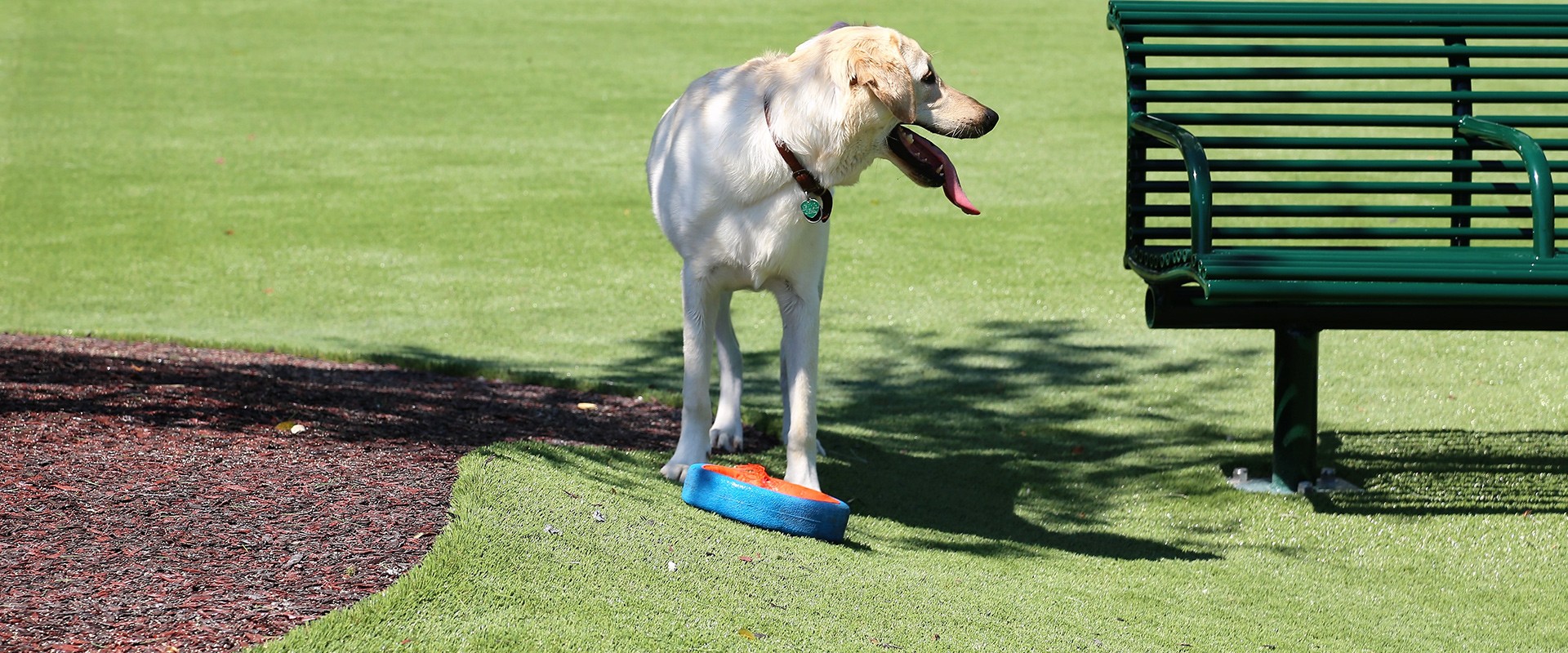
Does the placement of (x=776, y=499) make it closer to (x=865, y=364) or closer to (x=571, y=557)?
(x=571, y=557)

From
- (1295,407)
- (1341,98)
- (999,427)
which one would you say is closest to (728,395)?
(999,427)

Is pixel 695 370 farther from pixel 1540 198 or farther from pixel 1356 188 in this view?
pixel 1540 198

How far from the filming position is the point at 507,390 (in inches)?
291

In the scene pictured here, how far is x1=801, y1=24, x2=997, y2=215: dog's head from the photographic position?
16.2 feet

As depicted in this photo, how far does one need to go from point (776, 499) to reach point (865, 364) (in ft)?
12.4

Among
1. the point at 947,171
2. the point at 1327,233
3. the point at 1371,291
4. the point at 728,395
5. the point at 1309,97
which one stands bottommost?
the point at 728,395

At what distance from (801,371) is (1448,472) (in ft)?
9.30

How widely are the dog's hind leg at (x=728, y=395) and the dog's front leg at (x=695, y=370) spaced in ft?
1.98

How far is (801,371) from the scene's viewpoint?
5496 millimetres

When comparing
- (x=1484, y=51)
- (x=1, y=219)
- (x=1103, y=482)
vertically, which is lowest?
(x=1103, y=482)

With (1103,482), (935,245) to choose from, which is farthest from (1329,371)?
(935,245)

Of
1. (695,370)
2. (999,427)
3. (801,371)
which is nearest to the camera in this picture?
(801,371)

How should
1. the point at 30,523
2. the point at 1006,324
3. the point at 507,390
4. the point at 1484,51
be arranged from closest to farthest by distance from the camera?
the point at 30,523, the point at 1484,51, the point at 507,390, the point at 1006,324

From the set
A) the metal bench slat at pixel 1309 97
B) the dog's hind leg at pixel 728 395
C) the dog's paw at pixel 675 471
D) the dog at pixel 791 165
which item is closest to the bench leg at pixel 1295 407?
the metal bench slat at pixel 1309 97
